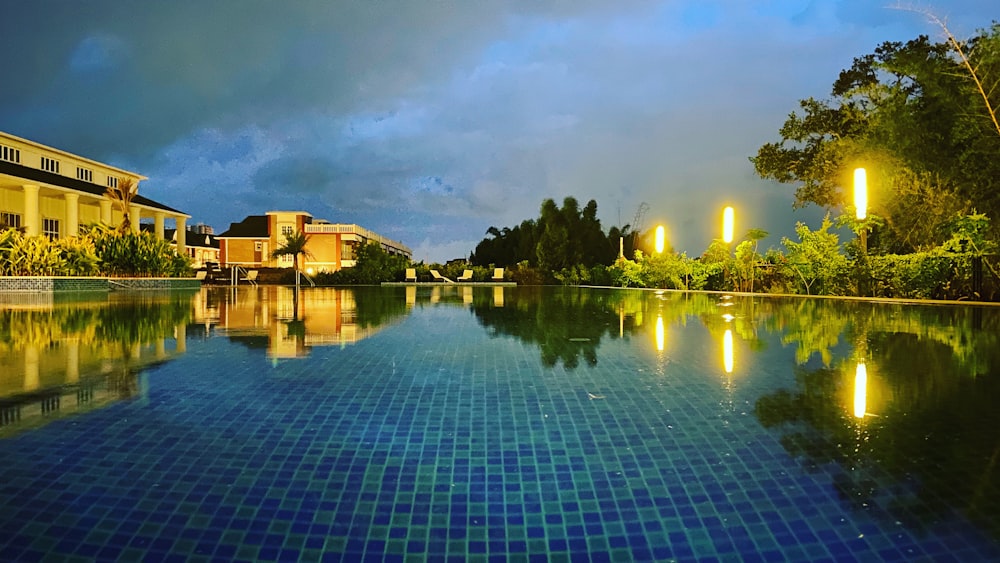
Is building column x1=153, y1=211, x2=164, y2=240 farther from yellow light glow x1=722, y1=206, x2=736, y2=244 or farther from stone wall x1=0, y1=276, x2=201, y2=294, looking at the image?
yellow light glow x1=722, y1=206, x2=736, y2=244

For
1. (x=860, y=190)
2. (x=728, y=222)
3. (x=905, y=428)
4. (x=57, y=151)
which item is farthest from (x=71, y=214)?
(x=905, y=428)

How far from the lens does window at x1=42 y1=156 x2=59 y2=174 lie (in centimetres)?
2497

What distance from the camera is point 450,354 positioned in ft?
17.0

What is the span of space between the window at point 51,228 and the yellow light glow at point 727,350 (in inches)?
1122

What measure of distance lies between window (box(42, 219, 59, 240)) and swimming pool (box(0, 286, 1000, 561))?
25.2m

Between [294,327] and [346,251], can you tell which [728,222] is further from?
[346,251]

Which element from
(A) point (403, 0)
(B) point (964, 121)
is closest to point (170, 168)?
(A) point (403, 0)

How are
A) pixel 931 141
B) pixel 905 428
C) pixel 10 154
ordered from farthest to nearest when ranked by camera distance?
pixel 10 154 → pixel 931 141 → pixel 905 428

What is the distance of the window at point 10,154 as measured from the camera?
2278cm

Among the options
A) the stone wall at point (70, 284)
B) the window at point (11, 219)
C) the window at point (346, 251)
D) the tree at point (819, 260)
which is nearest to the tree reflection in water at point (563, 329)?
the tree at point (819, 260)

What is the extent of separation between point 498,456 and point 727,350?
12.0 ft

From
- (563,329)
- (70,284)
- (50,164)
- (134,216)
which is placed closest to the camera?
(563,329)

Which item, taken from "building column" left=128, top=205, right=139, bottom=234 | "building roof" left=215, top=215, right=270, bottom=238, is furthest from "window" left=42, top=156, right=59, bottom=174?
"building roof" left=215, top=215, right=270, bottom=238

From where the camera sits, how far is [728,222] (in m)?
16.1
